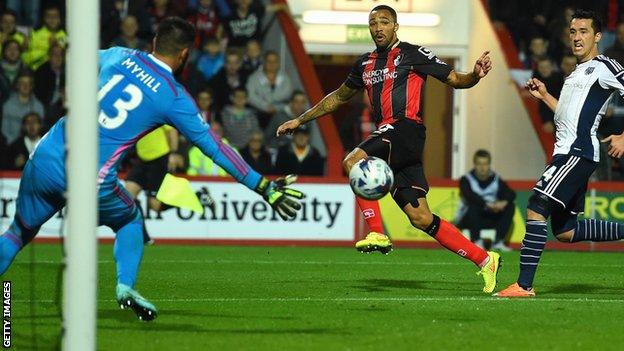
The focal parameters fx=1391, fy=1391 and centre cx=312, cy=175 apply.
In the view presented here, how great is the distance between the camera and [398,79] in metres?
11.3

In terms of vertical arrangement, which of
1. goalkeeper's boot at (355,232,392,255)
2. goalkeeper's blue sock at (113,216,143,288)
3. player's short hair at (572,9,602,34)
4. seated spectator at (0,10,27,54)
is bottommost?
goalkeeper's boot at (355,232,392,255)

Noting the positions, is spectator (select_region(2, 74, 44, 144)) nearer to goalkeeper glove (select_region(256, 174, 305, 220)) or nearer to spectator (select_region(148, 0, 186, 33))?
spectator (select_region(148, 0, 186, 33))

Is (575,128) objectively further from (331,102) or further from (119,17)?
(119,17)

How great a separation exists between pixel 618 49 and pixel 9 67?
8655 mm

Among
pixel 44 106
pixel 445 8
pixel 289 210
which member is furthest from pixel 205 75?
pixel 289 210

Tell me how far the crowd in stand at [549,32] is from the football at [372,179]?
10122mm

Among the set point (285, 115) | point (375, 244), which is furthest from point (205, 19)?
point (375, 244)

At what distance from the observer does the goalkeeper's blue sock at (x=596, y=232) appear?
10.5 metres

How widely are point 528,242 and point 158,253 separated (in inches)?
256

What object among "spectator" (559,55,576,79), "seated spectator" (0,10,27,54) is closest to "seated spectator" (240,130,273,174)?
"seated spectator" (0,10,27,54)

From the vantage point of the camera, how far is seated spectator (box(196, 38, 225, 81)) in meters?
19.6

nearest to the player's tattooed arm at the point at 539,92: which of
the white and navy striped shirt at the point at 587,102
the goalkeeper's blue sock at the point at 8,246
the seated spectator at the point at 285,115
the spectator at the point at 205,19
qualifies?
the white and navy striped shirt at the point at 587,102

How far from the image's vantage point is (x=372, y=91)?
37.3 feet

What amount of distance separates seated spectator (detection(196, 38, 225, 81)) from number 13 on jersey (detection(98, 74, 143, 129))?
11302mm
